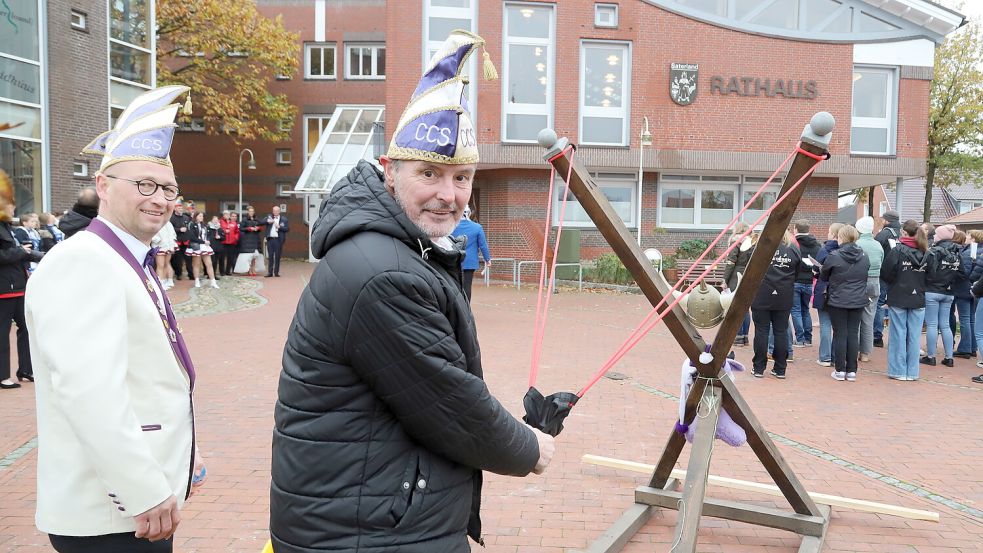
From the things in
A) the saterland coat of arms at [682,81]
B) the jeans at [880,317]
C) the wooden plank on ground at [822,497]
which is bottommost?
the wooden plank on ground at [822,497]

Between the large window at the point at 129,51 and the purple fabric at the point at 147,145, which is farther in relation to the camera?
the large window at the point at 129,51

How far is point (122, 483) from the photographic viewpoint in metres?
1.97

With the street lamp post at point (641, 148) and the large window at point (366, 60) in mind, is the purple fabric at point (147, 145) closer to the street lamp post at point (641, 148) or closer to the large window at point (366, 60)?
the street lamp post at point (641, 148)

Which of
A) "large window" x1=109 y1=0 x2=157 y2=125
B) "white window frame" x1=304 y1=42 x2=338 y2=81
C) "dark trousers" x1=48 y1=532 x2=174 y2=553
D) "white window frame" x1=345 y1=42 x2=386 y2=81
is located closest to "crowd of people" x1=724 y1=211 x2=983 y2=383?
"dark trousers" x1=48 y1=532 x2=174 y2=553

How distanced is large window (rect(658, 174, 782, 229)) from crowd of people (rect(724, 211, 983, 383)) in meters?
12.2

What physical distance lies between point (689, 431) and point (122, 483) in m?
2.87

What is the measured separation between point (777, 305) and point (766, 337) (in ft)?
1.44

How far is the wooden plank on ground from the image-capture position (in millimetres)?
4324

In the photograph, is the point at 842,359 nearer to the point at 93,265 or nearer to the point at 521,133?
the point at 93,265

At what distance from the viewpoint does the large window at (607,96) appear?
2141cm

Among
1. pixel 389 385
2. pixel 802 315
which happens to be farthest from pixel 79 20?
pixel 389 385

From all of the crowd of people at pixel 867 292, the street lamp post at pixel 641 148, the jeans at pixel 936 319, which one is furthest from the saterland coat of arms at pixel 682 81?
the jeans at pixel 936 319

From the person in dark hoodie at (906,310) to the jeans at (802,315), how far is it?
1.66 metres

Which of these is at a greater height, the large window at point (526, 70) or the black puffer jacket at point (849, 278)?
the large window at point (526, 70)
